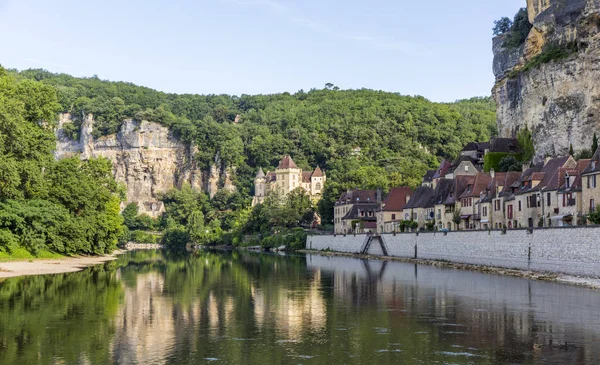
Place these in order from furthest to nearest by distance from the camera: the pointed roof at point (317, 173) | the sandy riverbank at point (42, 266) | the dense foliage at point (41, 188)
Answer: the pointed roof at point (317, 173), the dense foliage at point (41, 188), the sandy riverbank at point (42, 266)

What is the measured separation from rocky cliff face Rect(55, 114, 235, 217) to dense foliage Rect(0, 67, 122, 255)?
335ft

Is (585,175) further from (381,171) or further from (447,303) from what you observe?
(381,171)

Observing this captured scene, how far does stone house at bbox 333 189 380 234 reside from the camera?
95.5 metres

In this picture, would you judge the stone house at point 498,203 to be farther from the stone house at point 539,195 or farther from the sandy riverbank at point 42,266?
the sandy riverbank at point 42,266

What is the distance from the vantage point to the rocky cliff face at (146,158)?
587 feet

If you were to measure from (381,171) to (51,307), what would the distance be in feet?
332

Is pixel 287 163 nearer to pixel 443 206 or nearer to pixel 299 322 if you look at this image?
pixel 443 206

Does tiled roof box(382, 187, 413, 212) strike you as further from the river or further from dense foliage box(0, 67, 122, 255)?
the river

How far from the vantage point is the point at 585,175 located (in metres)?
45.8

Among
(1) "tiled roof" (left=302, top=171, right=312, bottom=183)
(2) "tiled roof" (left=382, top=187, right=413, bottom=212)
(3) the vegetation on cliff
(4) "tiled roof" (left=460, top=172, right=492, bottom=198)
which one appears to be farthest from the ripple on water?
(1) "tiled roof" (left=302, top=171, right=312, bottom=183)

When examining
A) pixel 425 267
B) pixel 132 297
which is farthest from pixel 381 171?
pixel 132 297

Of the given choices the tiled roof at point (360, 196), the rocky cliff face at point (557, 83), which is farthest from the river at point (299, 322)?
the tiled roof at point (360, 196)

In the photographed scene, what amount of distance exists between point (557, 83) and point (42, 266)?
50799 mm

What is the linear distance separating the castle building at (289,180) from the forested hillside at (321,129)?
3389 mm
